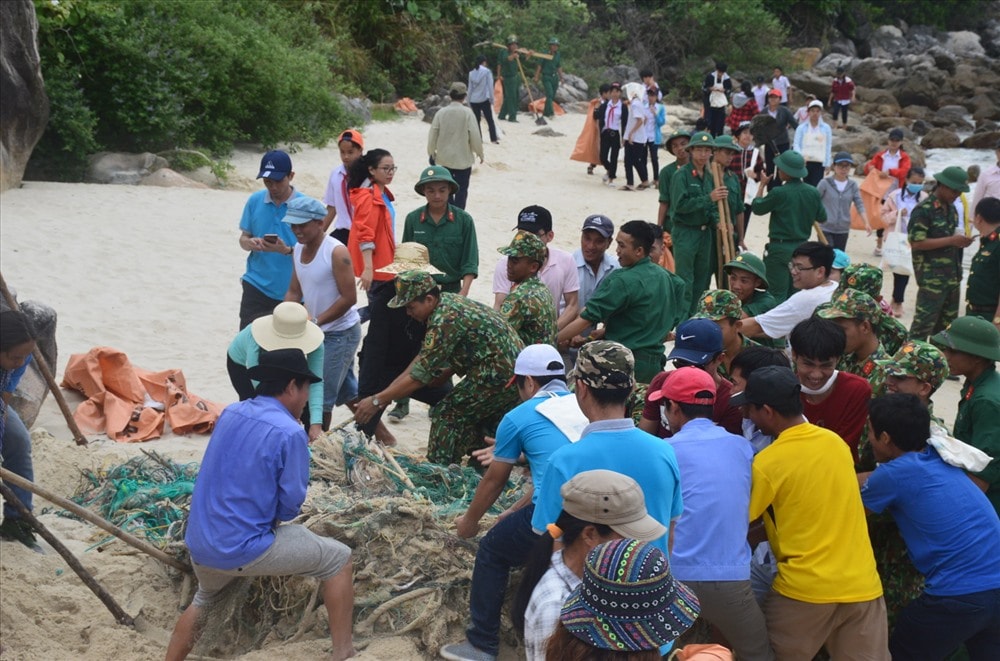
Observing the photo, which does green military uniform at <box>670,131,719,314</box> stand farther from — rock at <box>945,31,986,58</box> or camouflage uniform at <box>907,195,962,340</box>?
rock at <box>945,31,986,58</box>

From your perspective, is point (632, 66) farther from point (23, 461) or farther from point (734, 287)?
point (23, 461)

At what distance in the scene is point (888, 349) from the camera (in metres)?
6.31

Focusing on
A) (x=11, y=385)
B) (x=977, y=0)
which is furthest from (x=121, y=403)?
(x=977, y=0)

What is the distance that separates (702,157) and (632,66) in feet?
79.9

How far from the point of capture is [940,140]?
1107 inches

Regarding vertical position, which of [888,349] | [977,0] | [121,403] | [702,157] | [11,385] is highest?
[977,0]

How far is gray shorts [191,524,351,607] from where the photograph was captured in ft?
15.0

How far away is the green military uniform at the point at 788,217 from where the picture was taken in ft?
31.8

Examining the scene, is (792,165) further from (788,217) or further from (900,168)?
(900,168)

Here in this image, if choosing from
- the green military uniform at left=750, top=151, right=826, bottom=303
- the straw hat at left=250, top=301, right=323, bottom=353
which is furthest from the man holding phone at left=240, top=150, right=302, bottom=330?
the green military uniform at left=750, top=151, right=826, bottom=303

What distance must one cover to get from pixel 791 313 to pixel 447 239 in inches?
104

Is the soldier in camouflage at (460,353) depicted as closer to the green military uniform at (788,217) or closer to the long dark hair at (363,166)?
the long dark hair at (363,166)

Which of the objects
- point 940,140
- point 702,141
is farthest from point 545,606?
point 940,140

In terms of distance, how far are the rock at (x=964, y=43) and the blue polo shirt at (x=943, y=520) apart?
4290cm
